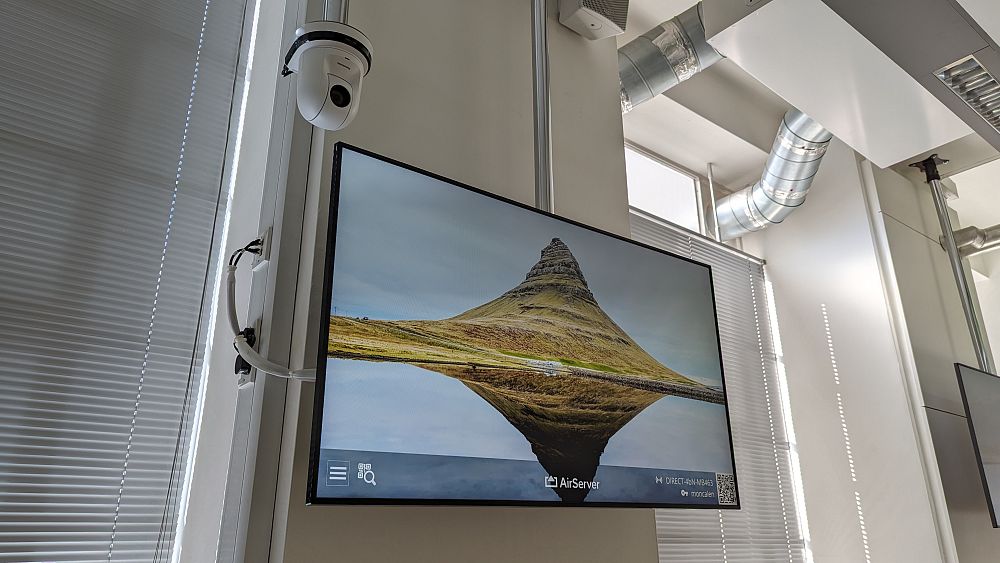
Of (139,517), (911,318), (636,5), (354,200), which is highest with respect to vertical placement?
(636,5)

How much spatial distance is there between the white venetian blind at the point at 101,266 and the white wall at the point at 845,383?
3.22m

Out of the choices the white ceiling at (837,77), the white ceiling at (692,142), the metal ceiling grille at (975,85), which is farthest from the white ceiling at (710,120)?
the metal ceiling grille at (975,85)

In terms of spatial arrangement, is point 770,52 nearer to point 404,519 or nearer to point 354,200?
point 354,200

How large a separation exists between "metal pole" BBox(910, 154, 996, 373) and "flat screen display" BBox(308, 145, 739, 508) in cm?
289

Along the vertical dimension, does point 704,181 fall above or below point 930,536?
above

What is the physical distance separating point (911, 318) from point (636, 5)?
6.98ft

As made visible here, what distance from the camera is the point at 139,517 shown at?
4.15ft

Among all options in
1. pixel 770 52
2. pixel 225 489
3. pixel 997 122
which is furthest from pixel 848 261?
pixel 225 489

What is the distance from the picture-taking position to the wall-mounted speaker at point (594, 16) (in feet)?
7.38

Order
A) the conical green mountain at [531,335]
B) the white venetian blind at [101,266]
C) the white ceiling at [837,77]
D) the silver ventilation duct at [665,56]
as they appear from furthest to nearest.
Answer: the silver ventilation duct at [665,56] → the white ceiling at [837,77] → the conical green mountain at [531,335] → the white venetian blind at [101,266]

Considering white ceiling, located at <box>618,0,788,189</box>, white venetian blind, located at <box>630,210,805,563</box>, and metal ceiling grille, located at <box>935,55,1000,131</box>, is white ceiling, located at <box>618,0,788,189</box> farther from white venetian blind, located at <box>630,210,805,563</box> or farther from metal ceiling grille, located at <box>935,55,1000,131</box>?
metal ceiling grille, located at <box>935,55,1000,131</box>

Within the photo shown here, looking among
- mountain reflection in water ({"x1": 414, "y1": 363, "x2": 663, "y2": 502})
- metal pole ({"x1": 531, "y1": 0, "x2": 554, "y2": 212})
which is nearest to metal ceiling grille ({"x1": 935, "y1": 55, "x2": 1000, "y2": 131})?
metal pole ({"x1": 531, "y1": 0, "x2": 554, "y2": 212})

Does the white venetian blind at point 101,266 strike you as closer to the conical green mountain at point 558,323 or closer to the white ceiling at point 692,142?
the conical green mountain at point 558,323

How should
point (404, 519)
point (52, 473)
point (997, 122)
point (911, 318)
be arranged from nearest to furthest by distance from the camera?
point (52, 473) → point (404, 519) → point (997, 122) → point (911, 318)
